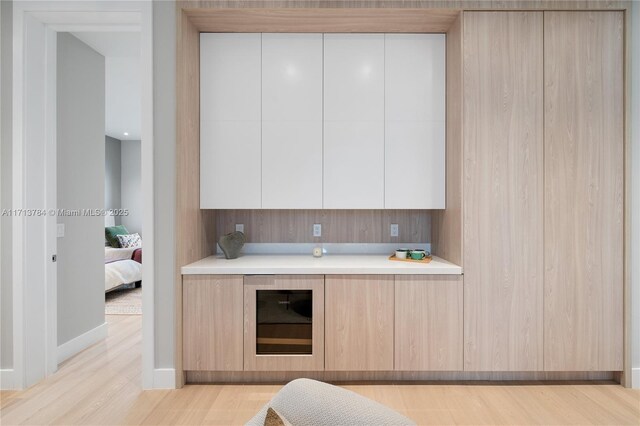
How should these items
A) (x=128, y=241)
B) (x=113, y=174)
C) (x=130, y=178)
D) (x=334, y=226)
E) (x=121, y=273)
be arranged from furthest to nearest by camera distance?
1. (x=130, y=178)
2. (x=113, y=174)
3. (x=128, y=241)
4. (x=121, y=273)
5. (x=334, y=226)

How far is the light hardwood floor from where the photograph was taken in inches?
83.5

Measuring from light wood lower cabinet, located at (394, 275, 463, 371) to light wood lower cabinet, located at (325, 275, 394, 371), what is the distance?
0.08 metres

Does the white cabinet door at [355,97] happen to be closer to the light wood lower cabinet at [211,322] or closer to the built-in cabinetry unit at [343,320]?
the built-in cabinetry unit at [343,320]

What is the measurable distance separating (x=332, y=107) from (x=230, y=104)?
0.74 metres

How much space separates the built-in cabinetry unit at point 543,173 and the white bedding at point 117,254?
5.15 metres

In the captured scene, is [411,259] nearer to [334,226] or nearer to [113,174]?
[334,226]

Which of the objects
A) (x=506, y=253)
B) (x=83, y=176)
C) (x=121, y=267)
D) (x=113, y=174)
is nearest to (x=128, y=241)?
(x=121, y=267)

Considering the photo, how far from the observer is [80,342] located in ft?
10.4

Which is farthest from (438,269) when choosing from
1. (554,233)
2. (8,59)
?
(8,59)

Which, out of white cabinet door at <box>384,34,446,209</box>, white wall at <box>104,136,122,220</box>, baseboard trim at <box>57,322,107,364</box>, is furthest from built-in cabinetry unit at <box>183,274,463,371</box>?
white wall at <box>104,136,122,220</box>

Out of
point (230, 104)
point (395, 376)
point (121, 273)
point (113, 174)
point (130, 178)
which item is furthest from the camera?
point (130, 178)

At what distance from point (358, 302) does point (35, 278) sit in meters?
2.23

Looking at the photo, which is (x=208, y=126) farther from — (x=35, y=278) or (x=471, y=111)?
(x=471, y=111)

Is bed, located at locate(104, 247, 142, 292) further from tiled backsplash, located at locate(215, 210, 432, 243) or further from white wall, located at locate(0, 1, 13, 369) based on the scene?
tiled backsplash, located at locate(215, 210, 432, 243)
